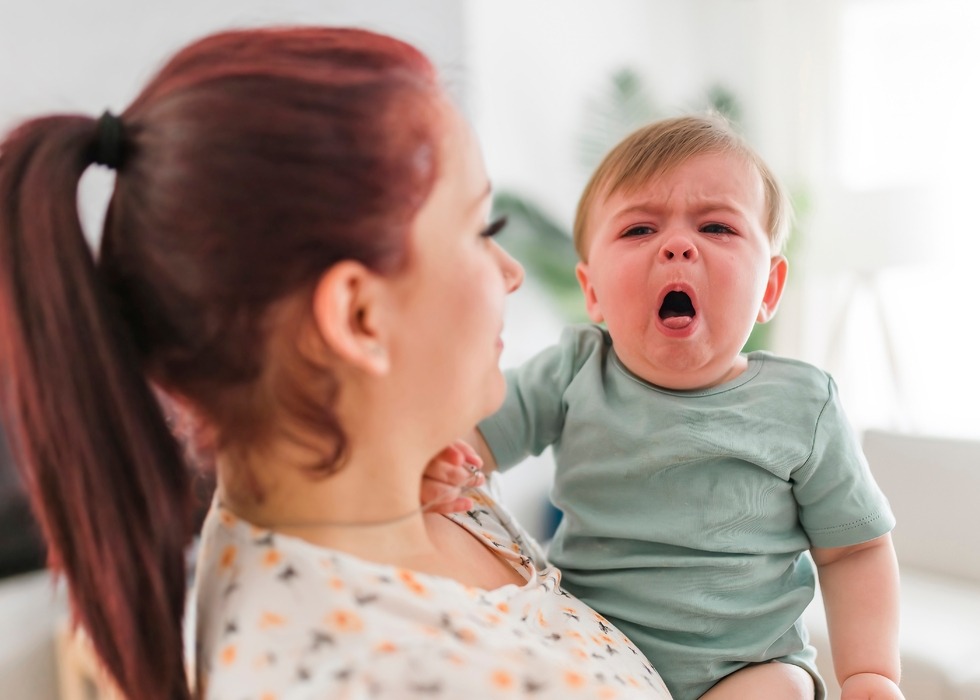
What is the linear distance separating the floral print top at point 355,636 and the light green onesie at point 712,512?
0.22 metres

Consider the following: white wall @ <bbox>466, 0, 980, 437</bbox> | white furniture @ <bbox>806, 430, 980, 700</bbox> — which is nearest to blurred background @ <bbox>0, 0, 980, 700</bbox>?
white wall @ <bbox>466, 0, 980, 437</bbox>

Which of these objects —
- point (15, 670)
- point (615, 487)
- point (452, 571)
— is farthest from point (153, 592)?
point (15, 670)

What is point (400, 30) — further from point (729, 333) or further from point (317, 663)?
point (317, 663)

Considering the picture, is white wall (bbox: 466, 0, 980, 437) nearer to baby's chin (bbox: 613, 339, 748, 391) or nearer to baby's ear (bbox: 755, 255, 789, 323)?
baby's ear (bbox: 755, 255, 789, 323)

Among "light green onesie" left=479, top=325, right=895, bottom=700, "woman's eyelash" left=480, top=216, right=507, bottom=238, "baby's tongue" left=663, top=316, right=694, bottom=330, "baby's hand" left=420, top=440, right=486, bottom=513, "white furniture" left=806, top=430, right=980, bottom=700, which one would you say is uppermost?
"woman's eyelash" left=480, top=216, right=507, bottom=238

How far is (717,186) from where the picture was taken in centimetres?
100

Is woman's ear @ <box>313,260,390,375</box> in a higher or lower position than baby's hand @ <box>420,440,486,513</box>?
higher

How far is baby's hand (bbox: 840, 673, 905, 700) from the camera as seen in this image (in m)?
0.90

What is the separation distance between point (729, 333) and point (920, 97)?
11.3ft

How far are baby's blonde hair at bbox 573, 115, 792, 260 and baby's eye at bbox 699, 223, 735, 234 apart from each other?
0.08 meters

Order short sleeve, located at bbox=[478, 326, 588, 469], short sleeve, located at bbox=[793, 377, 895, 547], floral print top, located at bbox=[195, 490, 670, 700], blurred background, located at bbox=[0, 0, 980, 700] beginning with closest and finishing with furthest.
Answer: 1. floral print top, located at bbox=[195, 490, 670, 700]
2. short sleeve, located at bbox=[793, 377, 895, 547]
3. short sleeve, located at bbox=[478, 326, 588, 469]
4. blurred background, located at bbox=[0, 0, 980, 700]

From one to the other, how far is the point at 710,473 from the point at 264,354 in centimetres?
54

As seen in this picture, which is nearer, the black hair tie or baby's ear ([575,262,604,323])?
the black hair tie

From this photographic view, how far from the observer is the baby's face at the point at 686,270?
96cm
